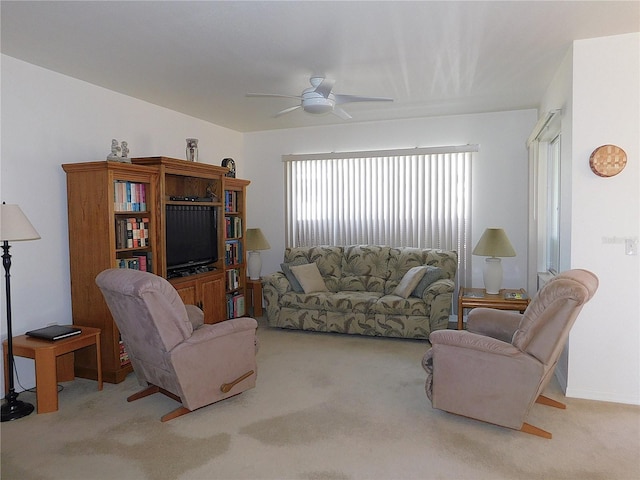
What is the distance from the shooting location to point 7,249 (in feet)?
10.4

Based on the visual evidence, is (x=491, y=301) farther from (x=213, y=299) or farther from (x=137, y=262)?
(x=137, y=262)

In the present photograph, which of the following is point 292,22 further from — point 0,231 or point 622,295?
point 622,295

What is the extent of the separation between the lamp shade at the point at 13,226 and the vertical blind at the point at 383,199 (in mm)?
3821

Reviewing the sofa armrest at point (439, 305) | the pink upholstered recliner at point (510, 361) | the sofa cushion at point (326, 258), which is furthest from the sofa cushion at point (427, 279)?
the pink upholstered recliner at point (510, 361)

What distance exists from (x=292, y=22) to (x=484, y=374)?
252cm

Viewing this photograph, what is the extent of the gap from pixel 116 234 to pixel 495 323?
10.4 ft

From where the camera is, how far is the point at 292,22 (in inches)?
115

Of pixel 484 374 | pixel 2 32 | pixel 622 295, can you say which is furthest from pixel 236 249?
pixel 622 295

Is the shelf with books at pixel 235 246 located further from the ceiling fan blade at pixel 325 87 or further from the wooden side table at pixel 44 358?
the wooden side table at pixel 44 358

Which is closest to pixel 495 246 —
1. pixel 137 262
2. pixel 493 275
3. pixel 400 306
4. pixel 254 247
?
pixel 493 275

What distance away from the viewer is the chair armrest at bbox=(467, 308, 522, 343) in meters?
3.46

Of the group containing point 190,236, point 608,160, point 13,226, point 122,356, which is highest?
point 608,160

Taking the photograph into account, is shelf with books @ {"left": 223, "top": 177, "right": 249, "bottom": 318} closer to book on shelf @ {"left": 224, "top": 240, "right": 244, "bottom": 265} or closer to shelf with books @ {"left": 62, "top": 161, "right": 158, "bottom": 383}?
book on shelf @ {"left": 224, "top": 240, "right": 244, "bottom": 265}

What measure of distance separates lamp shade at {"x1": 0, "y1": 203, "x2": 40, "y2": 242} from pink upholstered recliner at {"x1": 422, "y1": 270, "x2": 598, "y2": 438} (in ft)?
9.20
